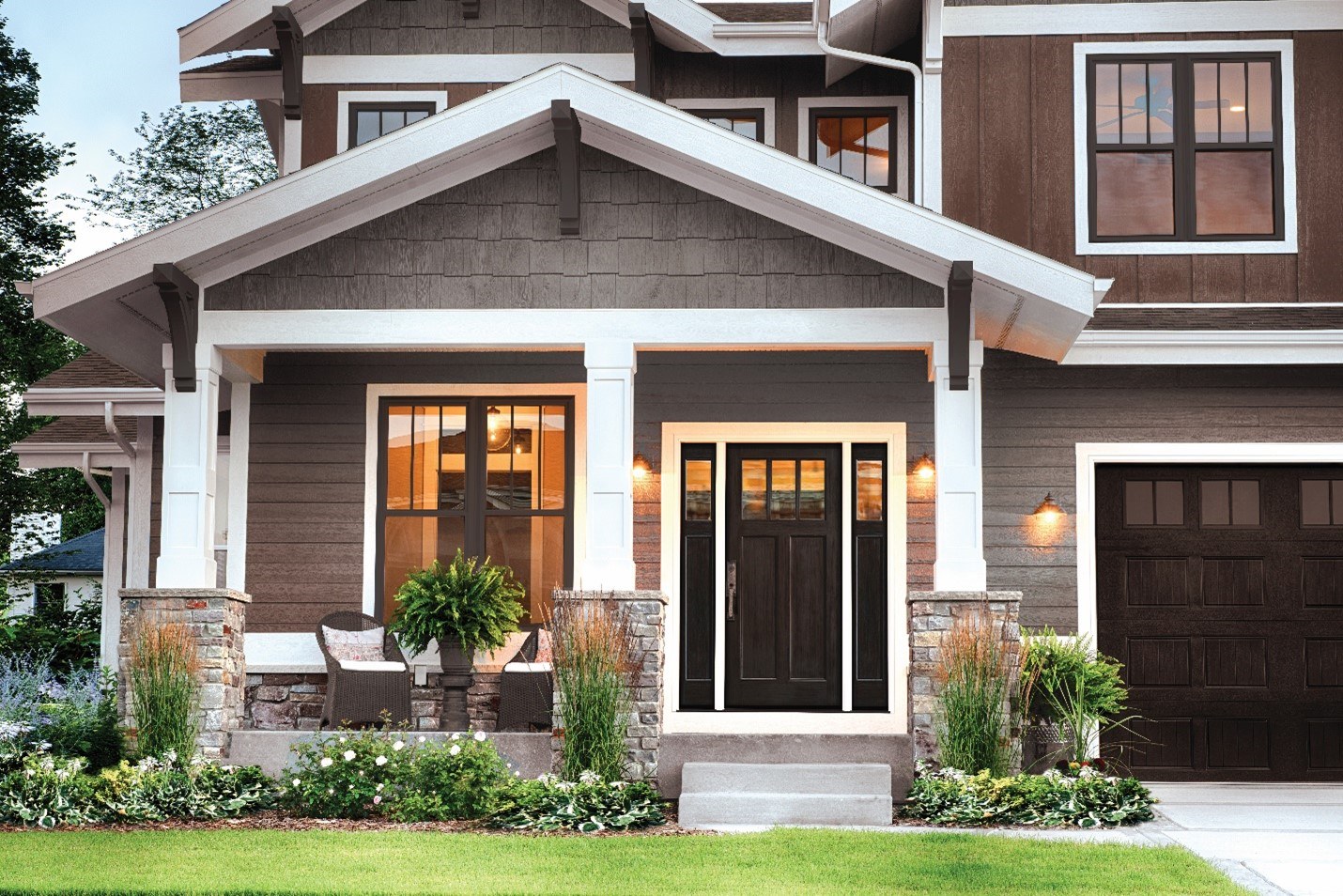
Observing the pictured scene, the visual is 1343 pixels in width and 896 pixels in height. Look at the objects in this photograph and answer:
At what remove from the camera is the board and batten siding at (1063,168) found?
32.1 ft

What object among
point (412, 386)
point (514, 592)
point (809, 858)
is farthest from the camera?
point (412, 386)

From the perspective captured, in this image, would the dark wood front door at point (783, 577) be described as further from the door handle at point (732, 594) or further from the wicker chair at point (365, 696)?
the wicker chair at point (365, 696)

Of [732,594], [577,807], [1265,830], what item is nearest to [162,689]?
[577,807]

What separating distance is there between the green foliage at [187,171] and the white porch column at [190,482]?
61.0 feet

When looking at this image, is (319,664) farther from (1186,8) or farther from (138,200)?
(138,200)

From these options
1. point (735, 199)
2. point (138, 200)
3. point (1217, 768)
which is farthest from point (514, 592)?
point (138, 200)

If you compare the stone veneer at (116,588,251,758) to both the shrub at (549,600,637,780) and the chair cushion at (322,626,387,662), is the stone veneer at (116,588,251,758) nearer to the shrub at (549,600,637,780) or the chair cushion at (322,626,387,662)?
the chair cushion at (322,626,387,662)

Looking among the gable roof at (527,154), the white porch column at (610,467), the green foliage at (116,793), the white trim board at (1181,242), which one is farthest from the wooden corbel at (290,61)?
the white trim board at (1181,242)

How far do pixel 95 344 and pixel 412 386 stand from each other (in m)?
2.02

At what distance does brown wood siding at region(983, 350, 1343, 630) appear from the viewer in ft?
32.0

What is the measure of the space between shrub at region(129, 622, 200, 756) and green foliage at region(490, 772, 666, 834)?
1.79 meters

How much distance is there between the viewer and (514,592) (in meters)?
9.47

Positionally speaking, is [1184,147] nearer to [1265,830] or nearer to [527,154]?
[527,154]

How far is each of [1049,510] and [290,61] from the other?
592 centimetres
